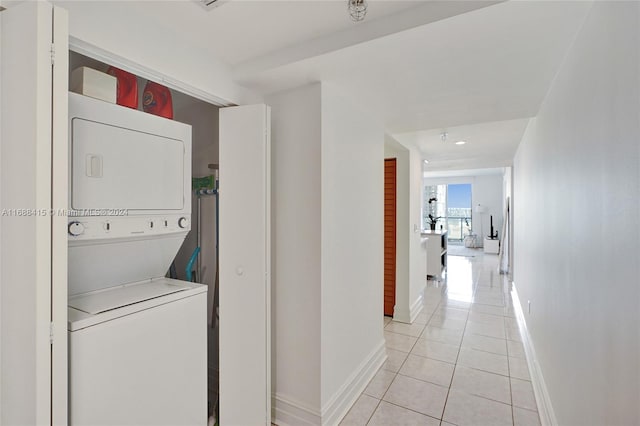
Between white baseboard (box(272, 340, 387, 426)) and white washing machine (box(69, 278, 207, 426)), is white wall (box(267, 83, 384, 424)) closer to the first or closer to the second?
white baseboard (box(272, 340, 387, 426))

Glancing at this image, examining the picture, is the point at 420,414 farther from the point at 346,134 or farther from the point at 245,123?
the point at 245,123

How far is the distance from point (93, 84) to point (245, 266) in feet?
3.89

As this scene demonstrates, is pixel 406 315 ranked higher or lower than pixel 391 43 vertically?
lower

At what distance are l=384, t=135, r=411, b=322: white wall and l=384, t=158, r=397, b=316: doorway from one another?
2.6 inches

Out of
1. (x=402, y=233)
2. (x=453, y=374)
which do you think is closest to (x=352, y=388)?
(x=453, y=374)

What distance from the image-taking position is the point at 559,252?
1726mm

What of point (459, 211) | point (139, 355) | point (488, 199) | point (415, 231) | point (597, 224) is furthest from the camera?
point (459, 211)

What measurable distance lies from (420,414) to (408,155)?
2778 mm

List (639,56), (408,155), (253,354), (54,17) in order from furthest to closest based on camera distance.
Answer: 1. (408,155)
2. (253,354)
3. (54,17)
4. (639,56)

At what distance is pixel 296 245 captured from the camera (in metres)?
2.00

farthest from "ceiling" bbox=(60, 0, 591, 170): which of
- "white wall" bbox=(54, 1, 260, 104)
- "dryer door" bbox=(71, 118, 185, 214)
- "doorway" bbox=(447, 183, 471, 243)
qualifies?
"doorway" bbox=(447, 183, 471, 243)

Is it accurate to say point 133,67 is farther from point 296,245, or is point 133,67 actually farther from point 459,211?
point 459,211

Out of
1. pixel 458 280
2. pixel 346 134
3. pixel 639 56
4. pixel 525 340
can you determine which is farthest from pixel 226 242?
pixel 458 280

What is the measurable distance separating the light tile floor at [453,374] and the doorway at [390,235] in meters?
0.31
